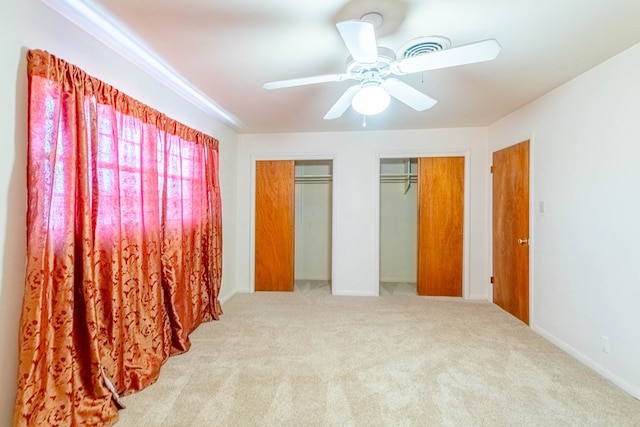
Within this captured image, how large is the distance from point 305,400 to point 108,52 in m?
2.65

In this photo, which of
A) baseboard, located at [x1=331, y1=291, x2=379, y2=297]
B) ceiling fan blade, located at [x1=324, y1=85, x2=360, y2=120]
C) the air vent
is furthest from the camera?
baseboard, located at [x1=331, y1=291, x2=379, y2=297]

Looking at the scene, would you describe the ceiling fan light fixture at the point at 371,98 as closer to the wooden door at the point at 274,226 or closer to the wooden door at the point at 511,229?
the wooden door at the point at 511,229

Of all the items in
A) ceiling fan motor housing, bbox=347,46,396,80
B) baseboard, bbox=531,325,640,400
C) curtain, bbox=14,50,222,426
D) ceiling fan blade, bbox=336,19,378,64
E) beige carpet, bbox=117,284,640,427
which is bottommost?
beige carpet, bbox=117,284,640,427

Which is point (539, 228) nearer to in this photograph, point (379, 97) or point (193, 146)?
point (379, 97)

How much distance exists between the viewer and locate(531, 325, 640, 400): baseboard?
2080mm

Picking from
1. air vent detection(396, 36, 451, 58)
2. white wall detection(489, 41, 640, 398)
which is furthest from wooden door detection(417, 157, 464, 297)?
air vent detection(396, 36, 451, 58)

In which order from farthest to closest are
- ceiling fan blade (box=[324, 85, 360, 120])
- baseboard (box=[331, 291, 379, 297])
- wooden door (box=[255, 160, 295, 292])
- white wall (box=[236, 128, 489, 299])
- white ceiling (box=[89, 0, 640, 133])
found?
wooden door (box=[255, 160, 295, 292]) < baseboard (box=[331, 291, 379, 297]) < white wall (box=[236, 128, 489, 299]) < ceiling fan blade (box=[324, 85, 360, 120]) < white ceiling (box=[89, 0, 640, 133])

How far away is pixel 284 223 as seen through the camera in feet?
15.0

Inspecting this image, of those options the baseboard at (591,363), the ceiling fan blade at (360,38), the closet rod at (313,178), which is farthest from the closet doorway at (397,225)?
the ceiling fan blade at (360,38)

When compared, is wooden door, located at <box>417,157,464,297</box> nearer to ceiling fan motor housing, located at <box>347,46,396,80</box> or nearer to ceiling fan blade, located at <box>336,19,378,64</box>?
ceiling fan motor housing, located at <box>347,46,396,80</box>

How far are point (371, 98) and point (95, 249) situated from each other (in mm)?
1904

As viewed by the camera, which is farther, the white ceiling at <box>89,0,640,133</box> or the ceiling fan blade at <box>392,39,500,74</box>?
the white ceiling at <box>89,0,640,133</box>

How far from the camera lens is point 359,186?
4.41 m

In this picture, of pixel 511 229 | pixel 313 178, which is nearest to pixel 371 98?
pixel 511 229
